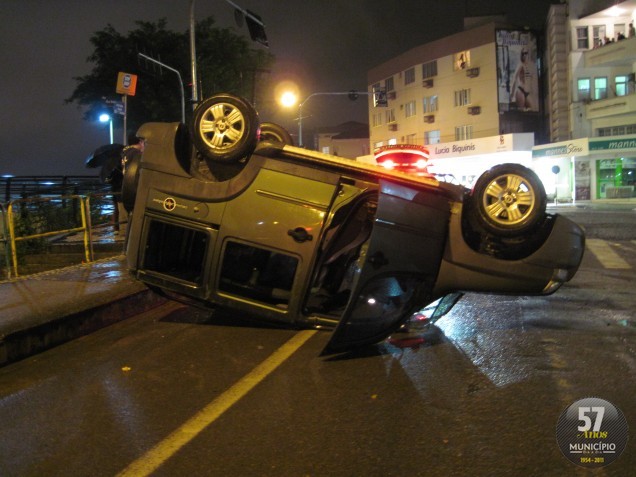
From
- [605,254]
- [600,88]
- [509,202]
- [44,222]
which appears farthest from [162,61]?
[509,202]

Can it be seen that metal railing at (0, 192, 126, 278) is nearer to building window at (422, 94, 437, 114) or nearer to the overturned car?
the overturned car

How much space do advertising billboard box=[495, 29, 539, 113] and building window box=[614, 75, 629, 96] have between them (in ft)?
34.2

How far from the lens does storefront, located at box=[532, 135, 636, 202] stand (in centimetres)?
3058

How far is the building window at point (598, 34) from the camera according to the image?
1356 inches

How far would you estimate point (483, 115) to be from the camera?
4534 cm

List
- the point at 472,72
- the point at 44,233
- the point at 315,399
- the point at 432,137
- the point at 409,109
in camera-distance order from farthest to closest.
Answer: the point at 409,109, the point at 432,137, the point at 472,72, the point at 44,233, the point at 315,399

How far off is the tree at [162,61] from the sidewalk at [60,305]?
87.1 ft

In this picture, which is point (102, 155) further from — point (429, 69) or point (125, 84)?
point (429, 69)

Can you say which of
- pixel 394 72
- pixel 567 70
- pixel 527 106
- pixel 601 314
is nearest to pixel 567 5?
pixel 567 70

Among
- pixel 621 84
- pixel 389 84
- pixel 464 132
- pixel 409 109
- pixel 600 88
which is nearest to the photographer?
pixel 621 84

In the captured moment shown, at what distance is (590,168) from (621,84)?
18.8ft

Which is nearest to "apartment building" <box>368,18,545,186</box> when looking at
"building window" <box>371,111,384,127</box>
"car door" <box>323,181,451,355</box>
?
"building window" <box>371,111,384,127</box>

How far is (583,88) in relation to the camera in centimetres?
3478

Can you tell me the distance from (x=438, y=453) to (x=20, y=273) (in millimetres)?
10006
